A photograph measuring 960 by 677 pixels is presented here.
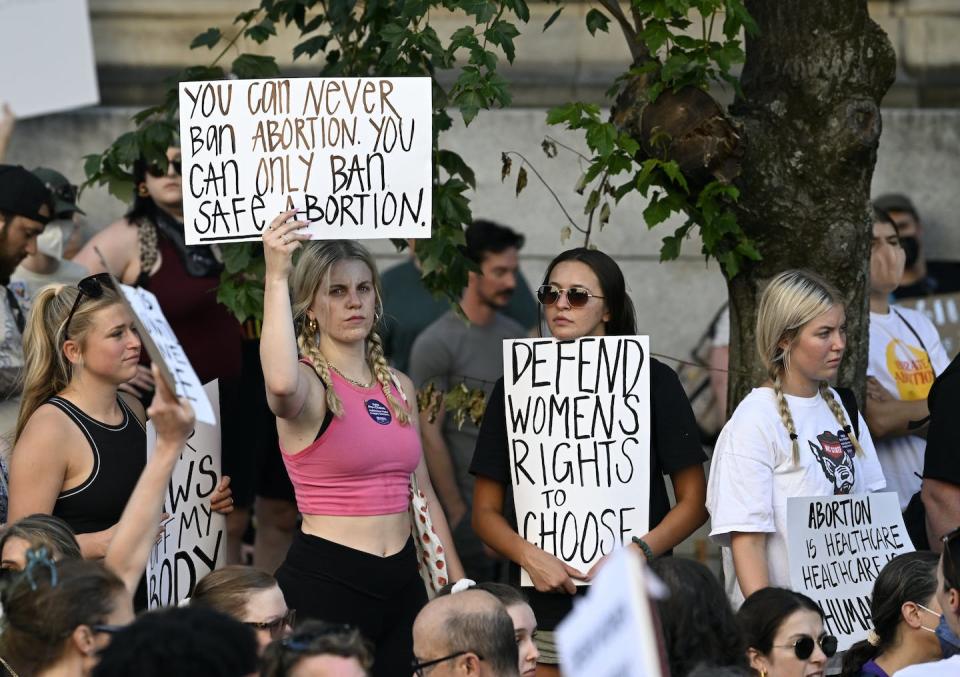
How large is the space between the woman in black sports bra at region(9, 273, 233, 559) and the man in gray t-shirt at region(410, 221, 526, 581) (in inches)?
86.0

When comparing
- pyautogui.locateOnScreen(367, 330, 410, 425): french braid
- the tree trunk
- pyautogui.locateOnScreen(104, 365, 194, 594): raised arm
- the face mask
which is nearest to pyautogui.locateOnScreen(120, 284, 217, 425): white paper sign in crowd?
pyautogui.locateOnScreen(104, 365, 194, 594): raised arm

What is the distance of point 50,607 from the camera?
12.3 ft

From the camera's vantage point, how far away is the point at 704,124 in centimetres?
557

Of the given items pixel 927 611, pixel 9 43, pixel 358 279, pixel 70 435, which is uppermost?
pixel 9 43

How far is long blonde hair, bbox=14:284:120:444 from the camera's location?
17.2 feet

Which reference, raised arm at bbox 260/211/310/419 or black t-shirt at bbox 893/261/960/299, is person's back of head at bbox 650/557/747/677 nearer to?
raised arm at bbox 260/211/310/419

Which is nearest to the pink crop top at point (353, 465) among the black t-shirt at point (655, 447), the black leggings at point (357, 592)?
the black leggings at point (357, 592)

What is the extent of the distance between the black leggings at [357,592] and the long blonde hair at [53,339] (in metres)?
0.88

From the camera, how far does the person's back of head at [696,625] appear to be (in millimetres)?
3764

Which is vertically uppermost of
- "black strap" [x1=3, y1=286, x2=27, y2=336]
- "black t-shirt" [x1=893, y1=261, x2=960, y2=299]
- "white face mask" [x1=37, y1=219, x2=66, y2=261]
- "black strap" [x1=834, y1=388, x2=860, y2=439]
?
"white face mask" [x1=37, y1=219, x2=66, y2=261]

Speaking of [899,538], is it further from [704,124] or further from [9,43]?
[9,43]

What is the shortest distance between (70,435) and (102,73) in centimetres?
464

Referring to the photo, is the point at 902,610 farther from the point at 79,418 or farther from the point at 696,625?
the point at 79,418

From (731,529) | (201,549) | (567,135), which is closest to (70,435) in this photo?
(201,549)
